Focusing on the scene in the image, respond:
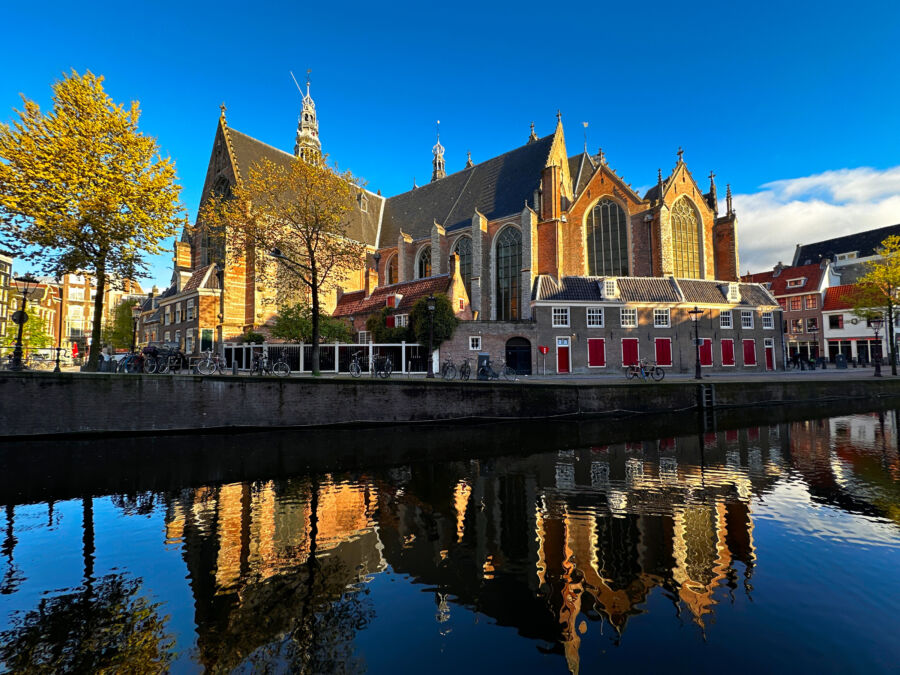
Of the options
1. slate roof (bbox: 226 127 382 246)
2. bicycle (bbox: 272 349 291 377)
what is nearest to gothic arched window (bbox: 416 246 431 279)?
slate roof (bbox: 226 127 382 246)

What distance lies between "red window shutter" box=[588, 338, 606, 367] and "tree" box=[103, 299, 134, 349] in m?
57.1

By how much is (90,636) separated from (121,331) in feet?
218

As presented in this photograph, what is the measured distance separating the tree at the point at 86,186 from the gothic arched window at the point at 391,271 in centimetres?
2685

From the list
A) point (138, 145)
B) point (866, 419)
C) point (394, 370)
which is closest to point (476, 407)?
point (394, 370)

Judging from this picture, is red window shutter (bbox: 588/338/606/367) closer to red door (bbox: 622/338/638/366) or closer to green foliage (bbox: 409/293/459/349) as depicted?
red door (bbox: 622/338/638/366)

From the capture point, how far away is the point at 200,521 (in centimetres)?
683

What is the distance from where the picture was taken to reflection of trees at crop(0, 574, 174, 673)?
133 inches

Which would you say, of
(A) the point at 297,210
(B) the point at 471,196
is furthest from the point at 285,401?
(B) the point at 471,196

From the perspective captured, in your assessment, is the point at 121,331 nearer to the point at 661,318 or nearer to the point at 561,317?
the point at 561,317

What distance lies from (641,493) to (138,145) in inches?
871

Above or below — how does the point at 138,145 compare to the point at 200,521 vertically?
above

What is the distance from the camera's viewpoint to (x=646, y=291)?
29938 mm

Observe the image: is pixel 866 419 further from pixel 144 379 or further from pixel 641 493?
pixel 144 379

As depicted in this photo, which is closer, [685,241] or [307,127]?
[685,241]
